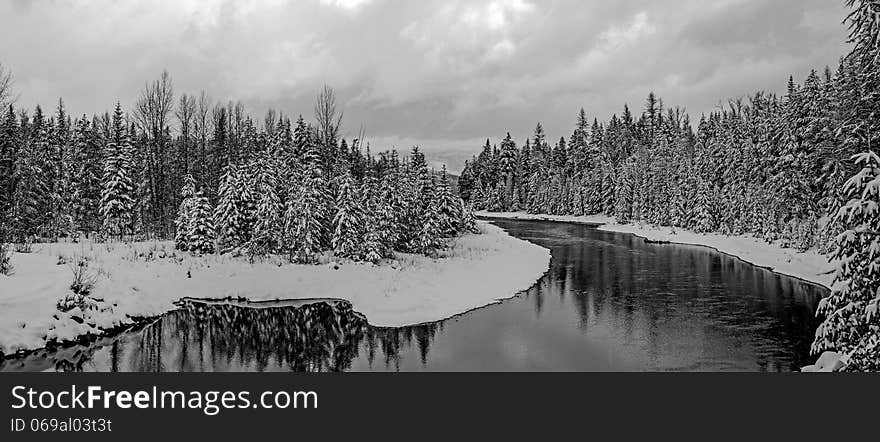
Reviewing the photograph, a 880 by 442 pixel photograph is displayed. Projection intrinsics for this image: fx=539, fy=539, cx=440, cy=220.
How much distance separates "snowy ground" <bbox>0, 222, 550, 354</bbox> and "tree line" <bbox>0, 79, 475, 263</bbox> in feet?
5.59

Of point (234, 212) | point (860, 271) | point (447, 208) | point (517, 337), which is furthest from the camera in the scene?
point (447, 208)

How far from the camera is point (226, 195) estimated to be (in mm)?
31578

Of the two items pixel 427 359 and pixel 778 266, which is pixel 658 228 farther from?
pixel 427 359

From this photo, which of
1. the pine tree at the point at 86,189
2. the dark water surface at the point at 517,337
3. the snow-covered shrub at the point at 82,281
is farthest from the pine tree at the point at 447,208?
the pine tree at the point at 86,189

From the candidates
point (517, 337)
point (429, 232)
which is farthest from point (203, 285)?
point (517, 337)

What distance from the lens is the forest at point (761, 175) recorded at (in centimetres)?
1066

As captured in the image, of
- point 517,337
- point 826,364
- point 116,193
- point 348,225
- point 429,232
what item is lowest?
point 517,337

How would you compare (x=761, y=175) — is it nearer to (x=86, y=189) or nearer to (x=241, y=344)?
(x=241, y=344)

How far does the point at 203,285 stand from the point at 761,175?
1799 inches

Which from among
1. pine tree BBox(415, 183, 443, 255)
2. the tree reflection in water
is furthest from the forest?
pine tree BBox(415, 183, 443, 255)

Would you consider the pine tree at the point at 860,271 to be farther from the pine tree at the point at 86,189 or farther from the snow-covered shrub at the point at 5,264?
the pine tree at the point at 86,189

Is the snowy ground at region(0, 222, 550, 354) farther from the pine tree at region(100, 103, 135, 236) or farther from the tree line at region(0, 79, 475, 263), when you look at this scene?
the pine tree at region(100, 103, 135, 236)

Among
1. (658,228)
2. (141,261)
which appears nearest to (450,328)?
(141,261)

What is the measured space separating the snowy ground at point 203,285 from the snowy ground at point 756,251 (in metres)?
15.9
